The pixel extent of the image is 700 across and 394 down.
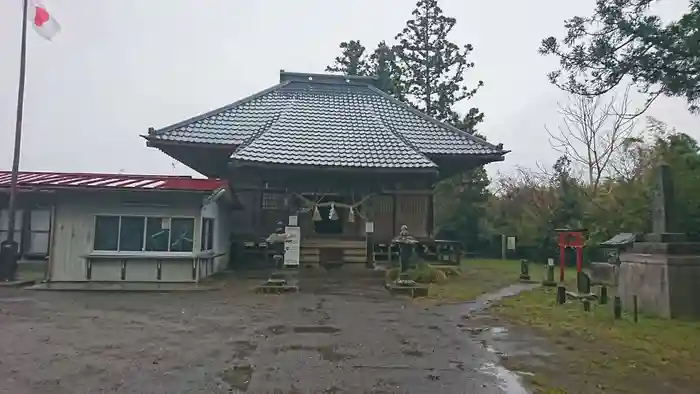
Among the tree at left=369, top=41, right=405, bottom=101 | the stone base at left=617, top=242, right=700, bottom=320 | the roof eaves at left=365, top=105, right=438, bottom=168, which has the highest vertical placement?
the tree at left=369, top=41, right=405, bottom=101

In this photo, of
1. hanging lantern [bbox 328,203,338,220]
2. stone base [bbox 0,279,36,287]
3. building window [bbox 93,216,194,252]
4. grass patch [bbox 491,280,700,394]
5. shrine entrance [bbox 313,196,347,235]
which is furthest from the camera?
shrine entrance [bbox 313,196,347,235]

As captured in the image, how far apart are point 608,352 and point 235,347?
423 cm

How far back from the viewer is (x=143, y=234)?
12.4 m

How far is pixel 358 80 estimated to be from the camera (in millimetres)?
22266

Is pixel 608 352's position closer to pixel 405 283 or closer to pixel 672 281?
pixel 672 281

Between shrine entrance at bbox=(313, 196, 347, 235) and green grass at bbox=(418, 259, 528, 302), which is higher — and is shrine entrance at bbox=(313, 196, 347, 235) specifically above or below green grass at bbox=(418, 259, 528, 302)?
above

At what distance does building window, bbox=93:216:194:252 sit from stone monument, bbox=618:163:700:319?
9.15 m

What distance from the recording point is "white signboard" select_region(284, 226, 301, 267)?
13.9 meters

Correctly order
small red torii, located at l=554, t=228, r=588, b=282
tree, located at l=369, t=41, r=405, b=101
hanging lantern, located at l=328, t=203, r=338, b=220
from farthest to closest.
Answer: tree, located at l=369, t=41, r=405, b=101
hanging lantern, located at l=328, t=203, r=338, b=220
small red torii, located at l=554, t=228, r=588, b=282

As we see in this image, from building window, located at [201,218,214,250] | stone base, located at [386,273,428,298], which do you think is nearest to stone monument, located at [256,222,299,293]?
building window, located at [201,218,214,250]

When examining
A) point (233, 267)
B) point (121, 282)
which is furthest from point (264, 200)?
point (121, 282)

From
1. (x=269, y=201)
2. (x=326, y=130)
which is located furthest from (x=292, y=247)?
(x=326, y=130)

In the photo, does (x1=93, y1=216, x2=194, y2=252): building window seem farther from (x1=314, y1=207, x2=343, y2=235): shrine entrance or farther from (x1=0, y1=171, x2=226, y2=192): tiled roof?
(x1=314, y1=207, x2=343, y2=235): shrine entrance

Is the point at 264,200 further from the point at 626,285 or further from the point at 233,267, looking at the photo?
the point at 626,285
